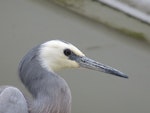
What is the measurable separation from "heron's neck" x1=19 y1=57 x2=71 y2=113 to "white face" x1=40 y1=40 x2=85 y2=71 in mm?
29

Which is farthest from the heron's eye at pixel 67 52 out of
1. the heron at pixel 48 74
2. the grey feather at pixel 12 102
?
the grey feather at pixel 12 102

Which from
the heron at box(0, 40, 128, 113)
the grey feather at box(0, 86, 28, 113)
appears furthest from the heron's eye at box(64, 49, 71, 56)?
the grey feather at box(0, 86, 28, 113)

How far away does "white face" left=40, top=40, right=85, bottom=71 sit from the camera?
2896 mm

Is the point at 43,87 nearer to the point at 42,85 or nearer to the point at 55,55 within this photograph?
the point at 42,85

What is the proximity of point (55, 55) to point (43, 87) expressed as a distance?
0.12 meters

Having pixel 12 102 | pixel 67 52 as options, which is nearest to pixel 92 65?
pixel 67 52

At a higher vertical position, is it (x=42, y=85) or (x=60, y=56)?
(x=60, y=56)

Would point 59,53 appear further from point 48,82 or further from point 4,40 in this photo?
point 4,40

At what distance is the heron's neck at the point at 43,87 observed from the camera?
9.50 feet

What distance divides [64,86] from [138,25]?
0.73 m

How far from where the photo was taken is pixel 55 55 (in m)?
2.90

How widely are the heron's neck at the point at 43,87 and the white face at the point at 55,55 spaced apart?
3 centimetres

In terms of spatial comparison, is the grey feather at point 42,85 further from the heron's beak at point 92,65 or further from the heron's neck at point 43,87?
the heron's beak at point 92,65

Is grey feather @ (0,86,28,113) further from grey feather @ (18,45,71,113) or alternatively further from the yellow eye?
the yellow eye
